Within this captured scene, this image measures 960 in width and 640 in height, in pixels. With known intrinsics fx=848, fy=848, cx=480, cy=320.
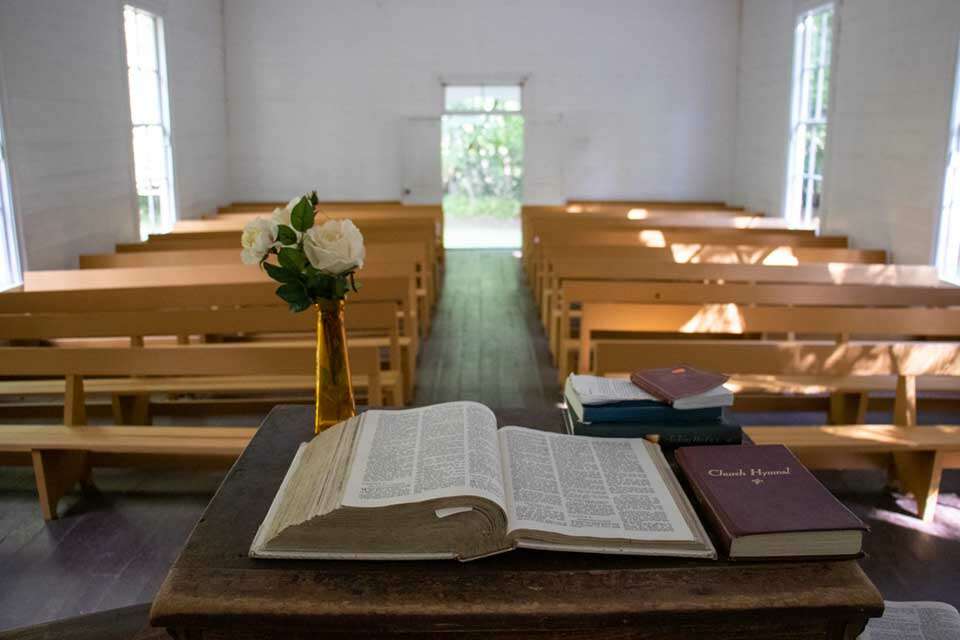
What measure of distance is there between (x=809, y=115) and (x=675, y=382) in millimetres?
7751

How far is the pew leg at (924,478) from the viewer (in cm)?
334

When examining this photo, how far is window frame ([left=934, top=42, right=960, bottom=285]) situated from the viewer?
571 cm

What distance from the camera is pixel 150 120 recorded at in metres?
8.30

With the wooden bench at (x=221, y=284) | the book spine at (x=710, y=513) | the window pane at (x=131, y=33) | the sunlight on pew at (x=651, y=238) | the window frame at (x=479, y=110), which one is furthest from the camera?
the window frame at (x=479, y=110)

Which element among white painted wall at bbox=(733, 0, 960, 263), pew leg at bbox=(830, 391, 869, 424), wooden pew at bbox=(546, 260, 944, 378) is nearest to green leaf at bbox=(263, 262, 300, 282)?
wooden pew at bbox=(546, 260, 944, 378)

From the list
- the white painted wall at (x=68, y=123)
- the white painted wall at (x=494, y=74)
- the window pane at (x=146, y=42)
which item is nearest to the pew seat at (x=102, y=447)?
the white painted wall at (x=68, y=123)

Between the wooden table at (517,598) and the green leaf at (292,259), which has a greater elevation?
the green leaf at (292,259)

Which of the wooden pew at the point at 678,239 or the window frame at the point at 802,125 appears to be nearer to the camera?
the wooden pew at the point at 678,239

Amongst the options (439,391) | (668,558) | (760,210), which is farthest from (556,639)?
(760,210)

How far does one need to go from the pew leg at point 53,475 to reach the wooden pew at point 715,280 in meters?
2.53

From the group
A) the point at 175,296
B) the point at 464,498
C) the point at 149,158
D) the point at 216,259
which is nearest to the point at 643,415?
the point at 464,498

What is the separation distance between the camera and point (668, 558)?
1.18m

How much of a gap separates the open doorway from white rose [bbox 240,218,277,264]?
9503 millimetres

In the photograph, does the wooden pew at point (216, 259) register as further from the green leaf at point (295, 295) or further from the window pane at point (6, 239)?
the green leaf at point (295, 295)
